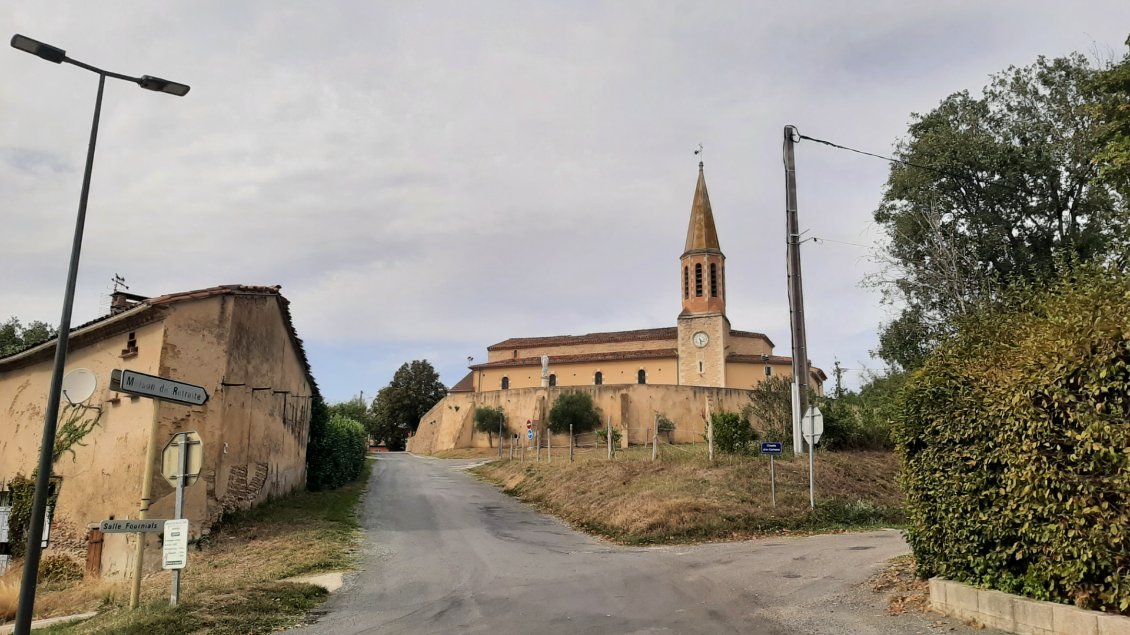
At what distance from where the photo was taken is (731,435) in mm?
23406

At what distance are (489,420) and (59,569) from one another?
4601 centimetres

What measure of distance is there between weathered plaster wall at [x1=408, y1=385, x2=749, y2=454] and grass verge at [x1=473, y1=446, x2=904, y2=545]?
2901 centimetres

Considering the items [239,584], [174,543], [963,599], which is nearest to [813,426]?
[963,599]

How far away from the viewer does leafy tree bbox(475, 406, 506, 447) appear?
2393 inches

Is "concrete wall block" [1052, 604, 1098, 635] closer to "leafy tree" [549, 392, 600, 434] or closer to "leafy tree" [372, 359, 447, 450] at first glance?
"leafy tree" [549, 392, 600, 434]

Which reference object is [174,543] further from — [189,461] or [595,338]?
[595,338]

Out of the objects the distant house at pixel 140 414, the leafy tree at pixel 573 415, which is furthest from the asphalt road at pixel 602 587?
the leafy tree at pixel 573 415

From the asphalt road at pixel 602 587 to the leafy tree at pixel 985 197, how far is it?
14059mm

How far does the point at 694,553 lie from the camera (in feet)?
46.2

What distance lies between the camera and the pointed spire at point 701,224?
66375mm

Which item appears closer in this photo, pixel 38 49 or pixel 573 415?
pixel 38 49

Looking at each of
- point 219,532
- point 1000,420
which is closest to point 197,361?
point 219,532

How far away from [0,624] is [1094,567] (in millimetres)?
14155

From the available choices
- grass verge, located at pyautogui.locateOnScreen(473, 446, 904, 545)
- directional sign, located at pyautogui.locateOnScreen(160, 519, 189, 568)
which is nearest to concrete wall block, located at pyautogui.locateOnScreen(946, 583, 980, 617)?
grass verge, located at pyautogui.locateOnScreen(473, 446, 904, 545)
